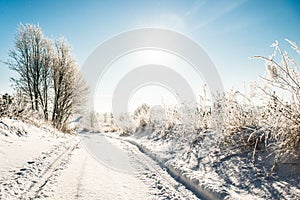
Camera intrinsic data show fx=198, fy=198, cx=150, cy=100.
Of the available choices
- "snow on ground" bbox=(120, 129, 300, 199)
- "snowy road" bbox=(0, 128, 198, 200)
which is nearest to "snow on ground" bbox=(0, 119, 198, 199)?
"snowy road" bbox=(0, 128, 198, 200)

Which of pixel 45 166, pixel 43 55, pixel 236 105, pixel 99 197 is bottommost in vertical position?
pixel 99 197

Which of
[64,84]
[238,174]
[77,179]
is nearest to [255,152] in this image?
[238,174]

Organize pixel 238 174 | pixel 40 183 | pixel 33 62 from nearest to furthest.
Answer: pixel 40 183
pixel 238 174
pixel 33 62

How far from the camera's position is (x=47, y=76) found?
51.0 feet

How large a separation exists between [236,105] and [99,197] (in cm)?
347

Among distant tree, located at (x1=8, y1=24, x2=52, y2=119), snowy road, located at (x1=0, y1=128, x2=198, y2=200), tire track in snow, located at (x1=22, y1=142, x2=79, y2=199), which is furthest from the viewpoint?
Result: distant tree, located at (x1=8, y1=24, x2=52, y2=119)

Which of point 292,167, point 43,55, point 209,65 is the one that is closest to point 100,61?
point 43,55

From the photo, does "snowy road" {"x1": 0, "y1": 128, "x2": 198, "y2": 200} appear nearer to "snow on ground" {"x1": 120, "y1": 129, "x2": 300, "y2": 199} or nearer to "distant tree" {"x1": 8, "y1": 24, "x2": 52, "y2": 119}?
"snow on ground" {"x1": 120, "y1": 129, "x2": 300, "y2": 199}

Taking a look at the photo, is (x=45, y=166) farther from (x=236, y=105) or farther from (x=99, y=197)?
(x=236, y=105)

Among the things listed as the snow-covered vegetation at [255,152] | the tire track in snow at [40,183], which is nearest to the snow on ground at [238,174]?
the snow-covered vegetation at [255,152]

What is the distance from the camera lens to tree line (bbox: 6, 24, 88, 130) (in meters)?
14.7

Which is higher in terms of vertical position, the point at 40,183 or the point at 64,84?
the point at 64,84

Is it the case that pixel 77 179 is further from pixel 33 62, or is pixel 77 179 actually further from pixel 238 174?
pixel 33 62

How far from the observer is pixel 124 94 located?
23.8 m
